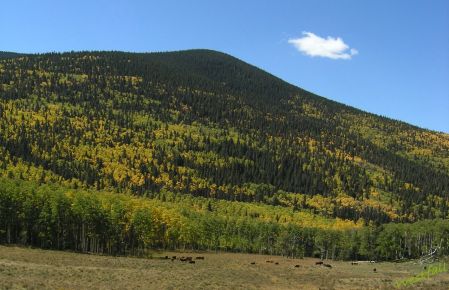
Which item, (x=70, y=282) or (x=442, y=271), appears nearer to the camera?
(x=70, y=282)

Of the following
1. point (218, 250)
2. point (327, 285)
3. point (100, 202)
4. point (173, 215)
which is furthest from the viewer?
point (218, 250)

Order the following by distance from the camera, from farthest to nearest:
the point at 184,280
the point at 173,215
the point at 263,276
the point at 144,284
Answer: the point at 173,215 → the point at 263,276 → the point at 184,280 → the point at 144,284

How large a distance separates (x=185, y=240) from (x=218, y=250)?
2041 cm

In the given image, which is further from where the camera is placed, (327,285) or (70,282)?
(327,285)

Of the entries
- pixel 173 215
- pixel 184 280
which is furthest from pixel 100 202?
pixel 184 280

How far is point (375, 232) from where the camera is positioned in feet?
541

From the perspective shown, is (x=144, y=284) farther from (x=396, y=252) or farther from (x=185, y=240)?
(x=396, y=252)

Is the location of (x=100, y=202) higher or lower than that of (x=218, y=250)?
higher

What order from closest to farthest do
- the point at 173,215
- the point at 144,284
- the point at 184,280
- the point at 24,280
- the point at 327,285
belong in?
the point at 24,280 < the point at 144,284 < the point at 184,280 < the point at 327,285 < the point at 173,215

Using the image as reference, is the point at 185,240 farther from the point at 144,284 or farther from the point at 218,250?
the point at 144,284

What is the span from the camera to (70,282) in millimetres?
52625

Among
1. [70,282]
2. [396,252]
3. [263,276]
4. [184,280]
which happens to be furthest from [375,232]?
[70,282]

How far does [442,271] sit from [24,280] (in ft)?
172

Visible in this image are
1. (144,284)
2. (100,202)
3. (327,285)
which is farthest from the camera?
(100,202)
